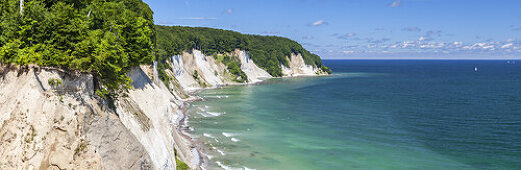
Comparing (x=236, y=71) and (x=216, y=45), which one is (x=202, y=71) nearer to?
(x=236, y=71)

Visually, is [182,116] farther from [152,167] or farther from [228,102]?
[152,167]

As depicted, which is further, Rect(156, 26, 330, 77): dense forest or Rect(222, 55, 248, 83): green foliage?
Rect(222, 55, 248, 83): green foliage

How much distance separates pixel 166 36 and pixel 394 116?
239ft

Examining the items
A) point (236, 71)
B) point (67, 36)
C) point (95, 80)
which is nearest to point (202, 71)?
point (236, 71)

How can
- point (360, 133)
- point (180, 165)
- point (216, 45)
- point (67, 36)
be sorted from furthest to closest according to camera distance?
point (216, 45) → point (360, 133) → point (180, 165) → point (67, 36)

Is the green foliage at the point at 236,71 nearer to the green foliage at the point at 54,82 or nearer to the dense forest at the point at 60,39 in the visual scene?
the dense forest at the point at 60,39

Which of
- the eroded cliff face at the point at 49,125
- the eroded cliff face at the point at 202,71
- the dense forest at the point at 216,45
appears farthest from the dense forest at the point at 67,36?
the eroded cliff face at the point at 202,71

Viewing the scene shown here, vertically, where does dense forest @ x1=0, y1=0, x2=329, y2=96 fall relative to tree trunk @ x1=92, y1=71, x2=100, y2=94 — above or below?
above

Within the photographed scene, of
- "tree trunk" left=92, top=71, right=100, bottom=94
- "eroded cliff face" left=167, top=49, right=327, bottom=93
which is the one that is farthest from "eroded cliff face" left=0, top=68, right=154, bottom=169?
"eroded cliff face" left=167, top=49, right=327, bottom=93

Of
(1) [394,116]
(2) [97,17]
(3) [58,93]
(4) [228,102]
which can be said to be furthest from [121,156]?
(4) [228,102]

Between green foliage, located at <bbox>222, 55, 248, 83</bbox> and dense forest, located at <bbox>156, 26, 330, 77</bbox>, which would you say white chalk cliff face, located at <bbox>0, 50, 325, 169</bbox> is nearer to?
dense forest, located at <bbox>156, 26, 330, 77</bbox>

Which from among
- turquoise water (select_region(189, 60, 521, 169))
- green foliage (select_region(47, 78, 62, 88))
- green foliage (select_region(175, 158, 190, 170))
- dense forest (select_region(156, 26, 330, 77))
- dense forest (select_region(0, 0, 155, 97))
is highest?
dense forest (select_region(156, 26, 330, 77))

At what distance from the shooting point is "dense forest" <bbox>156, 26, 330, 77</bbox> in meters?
109

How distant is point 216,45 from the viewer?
5699 inches
